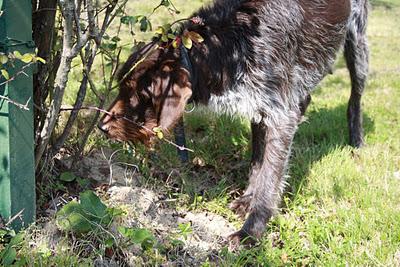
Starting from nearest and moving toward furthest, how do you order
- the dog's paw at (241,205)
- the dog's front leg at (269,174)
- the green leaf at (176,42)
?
the green leaf at (176,42) < the dog's front leg at (269,174) < the dog's paw at (241,205)

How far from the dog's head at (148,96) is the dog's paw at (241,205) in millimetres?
872

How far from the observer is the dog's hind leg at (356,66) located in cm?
552

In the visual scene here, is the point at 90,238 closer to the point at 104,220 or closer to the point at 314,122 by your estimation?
the point at 104,220

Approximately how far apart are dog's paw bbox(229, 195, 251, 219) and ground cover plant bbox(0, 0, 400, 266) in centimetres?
5

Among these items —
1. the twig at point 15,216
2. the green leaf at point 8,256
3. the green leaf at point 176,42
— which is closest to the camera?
the green leaf at point 8,256

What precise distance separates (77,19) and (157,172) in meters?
1.68

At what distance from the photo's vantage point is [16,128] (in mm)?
2973

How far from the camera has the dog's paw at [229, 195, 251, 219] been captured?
418 centimetres

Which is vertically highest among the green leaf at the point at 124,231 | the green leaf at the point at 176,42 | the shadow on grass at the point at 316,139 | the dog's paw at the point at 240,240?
the green leaf at the point at 176,42

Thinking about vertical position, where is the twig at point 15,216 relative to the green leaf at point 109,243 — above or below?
above

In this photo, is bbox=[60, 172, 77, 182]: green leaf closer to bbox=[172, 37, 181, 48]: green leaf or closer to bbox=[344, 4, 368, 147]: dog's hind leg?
bbox=[172, 37, 181, 48]: green leaf

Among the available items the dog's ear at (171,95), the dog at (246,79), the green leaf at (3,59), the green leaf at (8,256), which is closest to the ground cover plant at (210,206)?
the green leaf at (8,256)

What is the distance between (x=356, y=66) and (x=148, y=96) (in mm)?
2861

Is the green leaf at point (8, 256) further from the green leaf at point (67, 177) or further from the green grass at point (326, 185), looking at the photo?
the green grass at point (326, 185)
